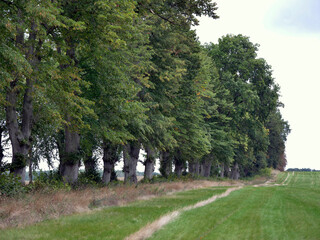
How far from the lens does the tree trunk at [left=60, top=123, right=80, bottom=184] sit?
22.1 meters

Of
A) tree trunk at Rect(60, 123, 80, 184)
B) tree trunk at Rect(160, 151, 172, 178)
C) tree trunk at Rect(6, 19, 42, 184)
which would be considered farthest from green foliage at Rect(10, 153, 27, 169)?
tree trunk at Rect(160, 151, 172, 178)

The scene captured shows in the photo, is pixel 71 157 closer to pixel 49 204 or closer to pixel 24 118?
pixel 24 118

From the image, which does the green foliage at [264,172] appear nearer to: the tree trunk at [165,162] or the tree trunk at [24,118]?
the tree trunk at [165,162]

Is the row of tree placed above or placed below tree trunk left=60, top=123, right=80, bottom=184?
above

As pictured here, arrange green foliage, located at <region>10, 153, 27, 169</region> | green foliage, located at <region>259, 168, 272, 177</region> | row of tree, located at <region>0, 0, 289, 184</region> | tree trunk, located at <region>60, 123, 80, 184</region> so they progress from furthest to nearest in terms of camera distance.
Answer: green foliage, located at <region>259, 168, 272, 177</region>, tree trunk, located at <region>60, 123, 80, 184</region>, green foliage, located at <region>10, 153, 27, 169</region>, row of tree, located at <region>0, 0, 289, 184</region>

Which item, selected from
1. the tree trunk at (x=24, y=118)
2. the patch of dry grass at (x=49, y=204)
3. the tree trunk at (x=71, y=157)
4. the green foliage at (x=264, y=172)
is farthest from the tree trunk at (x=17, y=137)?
the green foliage at (x=264, y=172)

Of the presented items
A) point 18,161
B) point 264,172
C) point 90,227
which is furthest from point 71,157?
point 264,172

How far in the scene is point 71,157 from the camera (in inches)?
867

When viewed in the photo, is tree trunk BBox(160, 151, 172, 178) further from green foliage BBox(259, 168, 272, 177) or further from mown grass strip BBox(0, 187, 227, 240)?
green foliage BBox(259, 168, 272, 177)

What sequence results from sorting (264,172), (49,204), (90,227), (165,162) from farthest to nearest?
(264,172)
(165,162)
(49,204)
(90,227)

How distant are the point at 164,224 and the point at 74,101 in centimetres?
935

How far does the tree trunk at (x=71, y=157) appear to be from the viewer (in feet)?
72.4

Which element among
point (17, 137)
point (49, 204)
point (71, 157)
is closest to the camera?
point (49, 204)

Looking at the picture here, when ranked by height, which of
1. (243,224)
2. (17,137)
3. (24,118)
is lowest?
(243,224)
